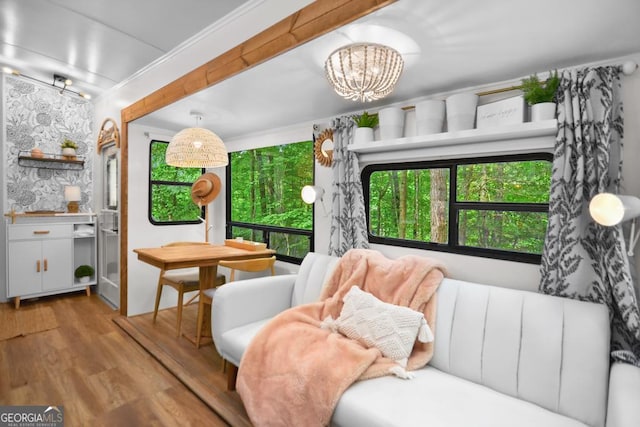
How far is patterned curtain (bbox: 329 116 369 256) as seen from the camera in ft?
8.57

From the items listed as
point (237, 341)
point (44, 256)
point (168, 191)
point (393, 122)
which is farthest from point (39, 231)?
point (393, 122)

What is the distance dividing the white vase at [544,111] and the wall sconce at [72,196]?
4911 millimetres

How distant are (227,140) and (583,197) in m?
3.72

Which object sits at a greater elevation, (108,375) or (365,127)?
(365,127)

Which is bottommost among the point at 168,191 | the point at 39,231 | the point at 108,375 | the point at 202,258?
the point at 108,375

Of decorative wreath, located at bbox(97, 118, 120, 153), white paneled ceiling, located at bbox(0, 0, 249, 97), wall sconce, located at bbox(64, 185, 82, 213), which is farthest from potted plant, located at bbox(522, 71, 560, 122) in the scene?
wall sconce, located at bbox(64, 185, 82, 213)

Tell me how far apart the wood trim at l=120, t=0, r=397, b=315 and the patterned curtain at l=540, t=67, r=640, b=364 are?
3.78ft

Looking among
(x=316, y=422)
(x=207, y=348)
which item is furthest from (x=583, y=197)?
(x=207, y=348)

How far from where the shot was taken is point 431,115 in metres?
2.15

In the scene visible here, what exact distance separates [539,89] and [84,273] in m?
5.13

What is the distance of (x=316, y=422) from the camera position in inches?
56.2

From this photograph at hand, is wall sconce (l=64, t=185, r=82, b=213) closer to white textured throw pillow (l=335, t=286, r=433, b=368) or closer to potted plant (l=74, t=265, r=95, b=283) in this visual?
potted plant (l=74, t=265, r=95, b=283)

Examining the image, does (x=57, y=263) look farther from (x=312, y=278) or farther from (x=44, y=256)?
(x=312, y=278)

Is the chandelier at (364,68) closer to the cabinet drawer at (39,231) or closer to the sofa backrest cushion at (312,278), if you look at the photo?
the sofa backrest cushion at (312,278)
